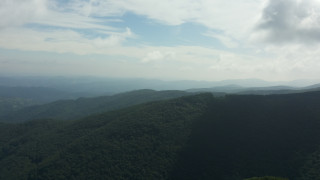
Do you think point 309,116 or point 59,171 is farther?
point 309,116

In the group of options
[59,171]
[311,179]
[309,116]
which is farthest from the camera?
[309,116]

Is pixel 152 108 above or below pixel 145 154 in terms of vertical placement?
above

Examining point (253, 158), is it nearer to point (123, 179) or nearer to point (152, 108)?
point (123, 179)

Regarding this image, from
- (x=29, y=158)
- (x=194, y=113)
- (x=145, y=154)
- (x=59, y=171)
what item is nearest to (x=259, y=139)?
(x=194, y=113)

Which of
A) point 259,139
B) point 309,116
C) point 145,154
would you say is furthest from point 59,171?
point 309,116

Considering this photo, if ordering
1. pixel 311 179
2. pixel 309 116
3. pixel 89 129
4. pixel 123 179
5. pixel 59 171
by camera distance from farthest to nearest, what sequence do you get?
pixel 89 129
pixel 309 116
pixel 59 171
pixel 123 179
pixel 311 179

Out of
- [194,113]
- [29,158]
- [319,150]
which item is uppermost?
[194,113]

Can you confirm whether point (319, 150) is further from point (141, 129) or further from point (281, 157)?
point (141, 129)
